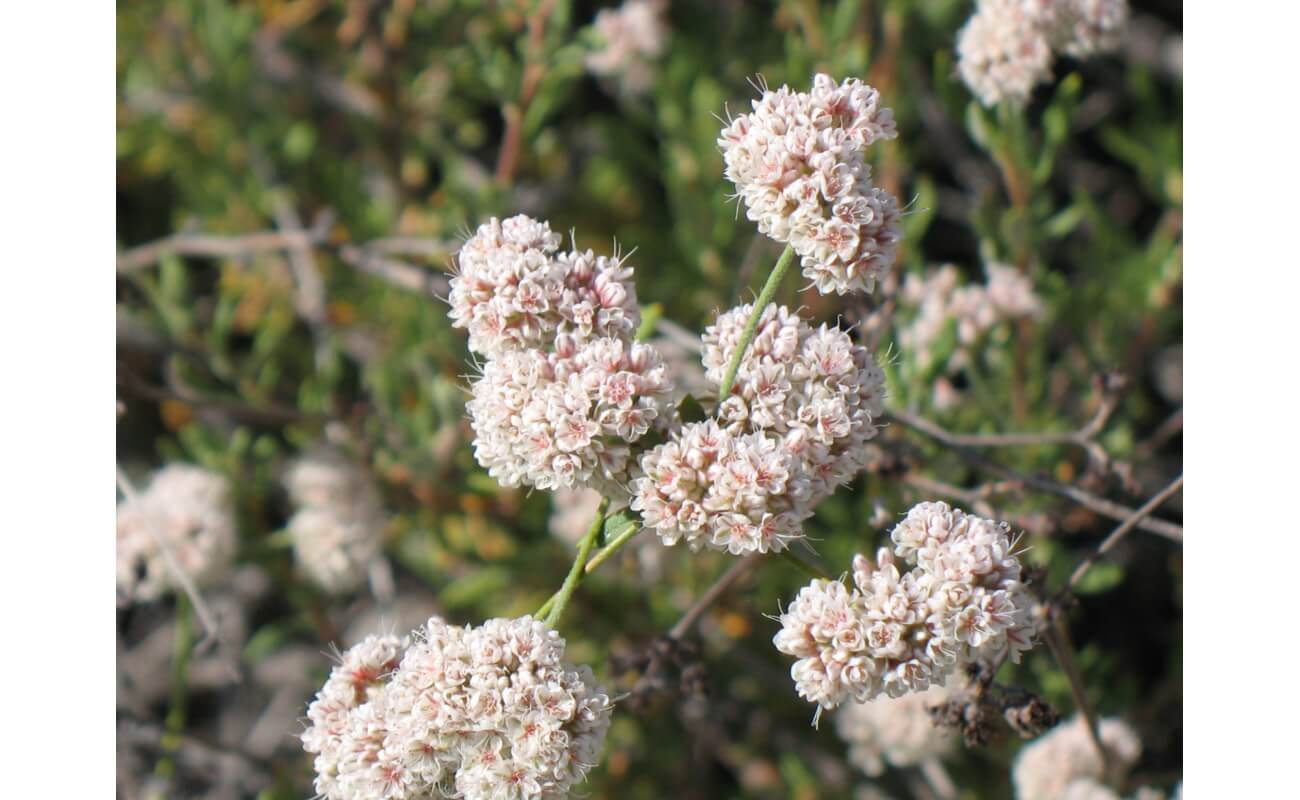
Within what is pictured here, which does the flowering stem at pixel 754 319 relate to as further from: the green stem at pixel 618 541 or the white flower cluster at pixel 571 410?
the green stem at pixel 618 541

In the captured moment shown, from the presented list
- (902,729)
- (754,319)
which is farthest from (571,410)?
(902,729)

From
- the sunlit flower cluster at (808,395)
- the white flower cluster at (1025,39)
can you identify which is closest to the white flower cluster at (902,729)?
the sunlit flower cluster at (808,395)

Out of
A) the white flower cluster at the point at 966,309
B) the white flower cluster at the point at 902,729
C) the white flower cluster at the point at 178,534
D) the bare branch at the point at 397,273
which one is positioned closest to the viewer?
the white flower cluster at the point at 902,729

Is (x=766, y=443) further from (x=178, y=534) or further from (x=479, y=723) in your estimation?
(x=178, y=534)

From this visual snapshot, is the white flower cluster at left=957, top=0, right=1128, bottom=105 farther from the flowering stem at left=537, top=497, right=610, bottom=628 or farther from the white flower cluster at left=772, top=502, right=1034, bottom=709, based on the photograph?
the flowering stem at left=537, top=497, right=610, bottom=628

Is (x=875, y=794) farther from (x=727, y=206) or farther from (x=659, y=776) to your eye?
(x=727, y=206)

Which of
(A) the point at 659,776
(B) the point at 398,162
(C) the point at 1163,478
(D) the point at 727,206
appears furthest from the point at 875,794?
(B) the point at 398,162

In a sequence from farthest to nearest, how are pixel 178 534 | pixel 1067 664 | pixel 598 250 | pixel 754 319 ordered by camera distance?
pixel 598 250 < pixel 178 534 < pixel 1067 664 < pixel 754 319
